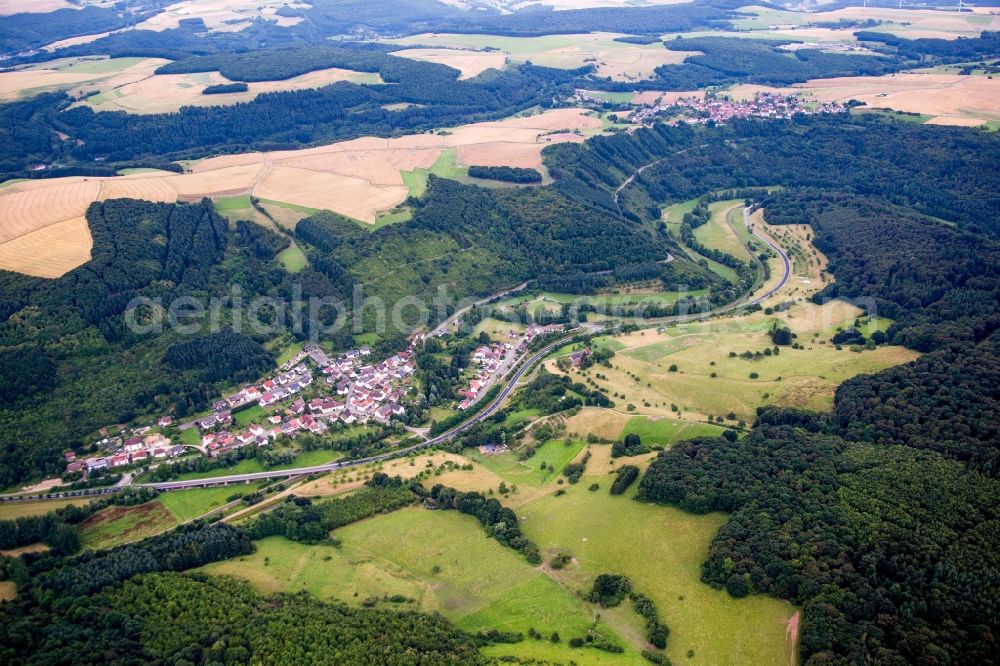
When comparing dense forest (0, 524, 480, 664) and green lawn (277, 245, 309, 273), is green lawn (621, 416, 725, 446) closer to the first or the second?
dense forest (0, 524, 480, 664)

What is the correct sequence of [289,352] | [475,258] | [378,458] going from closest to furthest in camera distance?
[378,458], [289,352], [475,258]

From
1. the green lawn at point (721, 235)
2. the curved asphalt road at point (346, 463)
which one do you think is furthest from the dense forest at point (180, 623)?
the green lawn at point (721, 235)

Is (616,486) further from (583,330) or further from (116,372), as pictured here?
(116,372)

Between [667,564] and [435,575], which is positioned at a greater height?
[667,564]

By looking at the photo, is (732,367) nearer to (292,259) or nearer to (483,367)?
(483,367)

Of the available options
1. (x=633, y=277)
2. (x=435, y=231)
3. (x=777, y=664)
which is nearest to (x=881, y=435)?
(x=777, y=664)

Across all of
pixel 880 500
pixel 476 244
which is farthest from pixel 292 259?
pixel 880 500

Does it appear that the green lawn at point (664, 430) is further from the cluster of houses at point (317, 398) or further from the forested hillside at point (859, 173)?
the forested hillside at point (859, 173)

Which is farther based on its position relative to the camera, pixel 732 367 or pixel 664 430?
pixel 732 367
